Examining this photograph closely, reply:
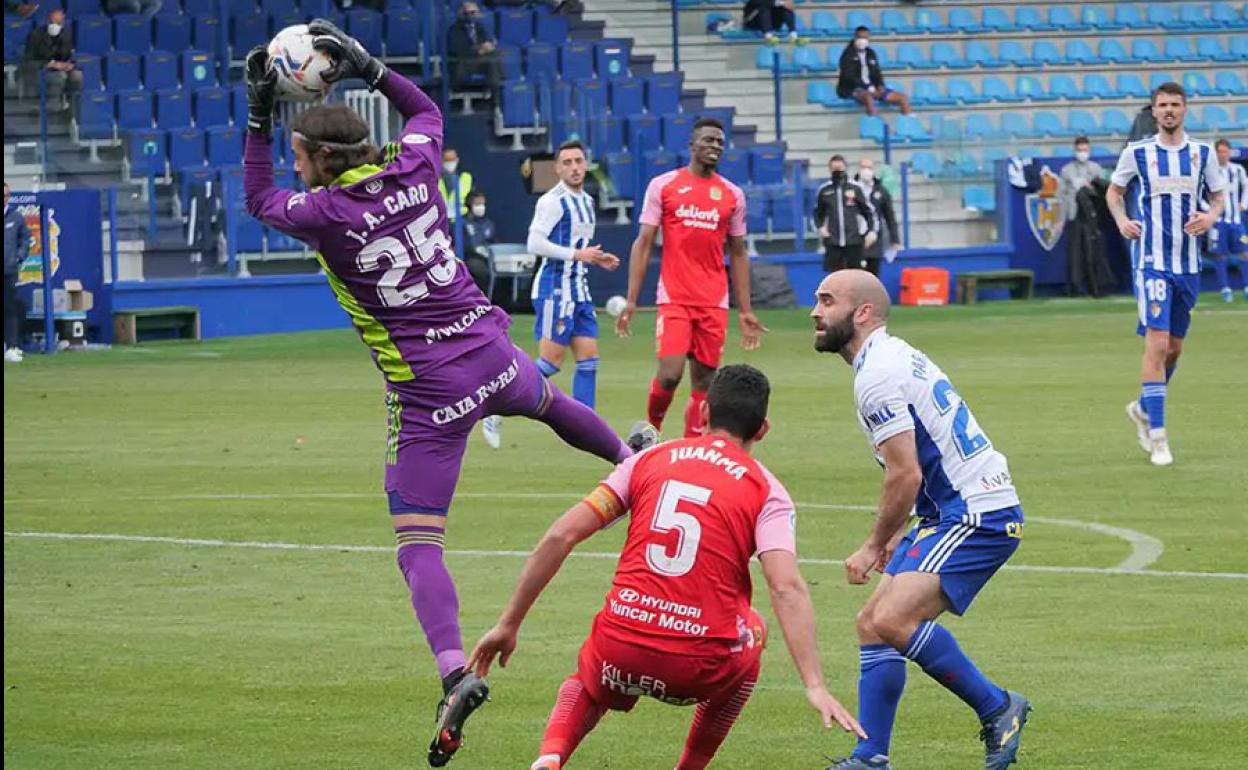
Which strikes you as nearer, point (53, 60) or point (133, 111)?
point (53, 60)

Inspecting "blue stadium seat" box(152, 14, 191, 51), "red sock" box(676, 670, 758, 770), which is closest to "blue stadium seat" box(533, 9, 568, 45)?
"blue stadium seat" box(152, 14, 191, 51)

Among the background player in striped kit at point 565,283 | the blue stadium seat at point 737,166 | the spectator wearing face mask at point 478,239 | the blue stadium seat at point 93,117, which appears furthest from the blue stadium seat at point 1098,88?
the background player in striped kit at point 565,283

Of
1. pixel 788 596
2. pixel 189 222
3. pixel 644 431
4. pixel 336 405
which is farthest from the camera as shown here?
pixel 189 222

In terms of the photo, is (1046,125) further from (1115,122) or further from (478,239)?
(478,239)

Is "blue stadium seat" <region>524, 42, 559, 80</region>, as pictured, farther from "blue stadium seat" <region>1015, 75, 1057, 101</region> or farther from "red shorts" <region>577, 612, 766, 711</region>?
"red shorts" <region>577, 612, 766, 711</region>

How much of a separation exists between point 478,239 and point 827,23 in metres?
11.7

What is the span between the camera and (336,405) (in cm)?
2173

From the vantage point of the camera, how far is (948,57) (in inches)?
1682

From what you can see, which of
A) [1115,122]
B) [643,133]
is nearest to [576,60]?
[643,133]

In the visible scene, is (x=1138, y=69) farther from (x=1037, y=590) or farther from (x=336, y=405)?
(x=1037, y=590)

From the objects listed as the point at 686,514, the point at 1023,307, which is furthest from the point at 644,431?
the point at 1023,307

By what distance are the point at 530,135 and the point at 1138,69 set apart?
1378 centimetres

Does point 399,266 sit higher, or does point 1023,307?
point 399,266

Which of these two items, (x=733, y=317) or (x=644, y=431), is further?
(x=733, y=317)
